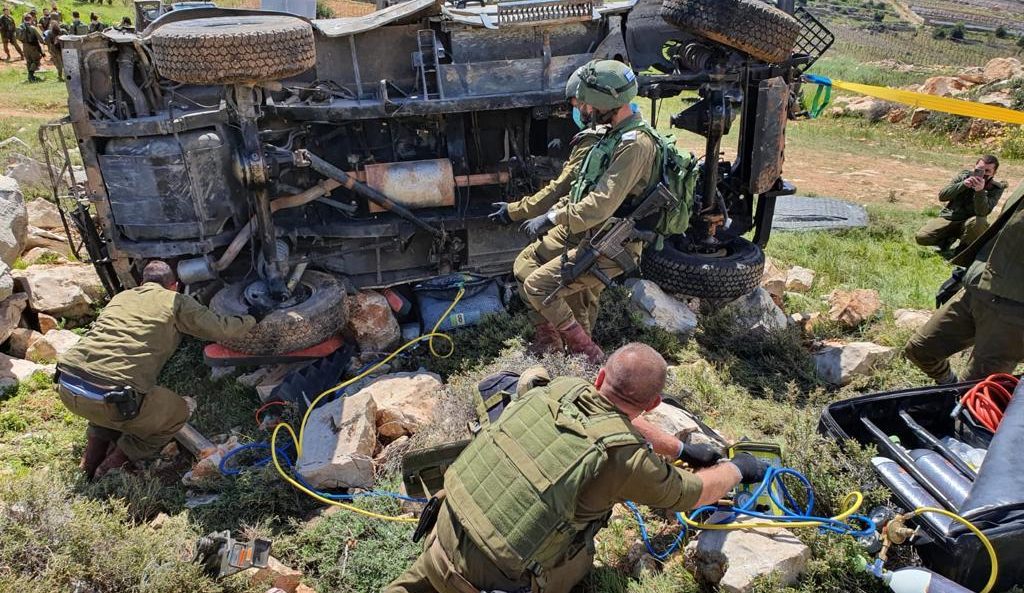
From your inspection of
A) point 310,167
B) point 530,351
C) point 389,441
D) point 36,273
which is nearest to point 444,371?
point 530,351

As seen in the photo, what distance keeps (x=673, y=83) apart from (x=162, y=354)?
4.06 m

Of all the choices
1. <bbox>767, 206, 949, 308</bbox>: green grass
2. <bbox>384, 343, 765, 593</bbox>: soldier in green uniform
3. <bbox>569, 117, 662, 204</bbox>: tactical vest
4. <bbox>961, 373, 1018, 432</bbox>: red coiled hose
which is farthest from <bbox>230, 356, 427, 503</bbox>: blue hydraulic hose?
<bbox>767, 206, 949, 308</bbox>: green grass

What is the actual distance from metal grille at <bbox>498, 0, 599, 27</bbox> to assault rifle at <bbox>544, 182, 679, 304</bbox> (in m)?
1.57

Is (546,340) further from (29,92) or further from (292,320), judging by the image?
(29,92)

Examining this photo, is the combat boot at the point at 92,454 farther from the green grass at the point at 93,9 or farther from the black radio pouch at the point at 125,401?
the green grass at the point at 93,9

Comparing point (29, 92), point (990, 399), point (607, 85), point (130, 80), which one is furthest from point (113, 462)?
point (29, 92)

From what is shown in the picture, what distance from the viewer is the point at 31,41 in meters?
17.2

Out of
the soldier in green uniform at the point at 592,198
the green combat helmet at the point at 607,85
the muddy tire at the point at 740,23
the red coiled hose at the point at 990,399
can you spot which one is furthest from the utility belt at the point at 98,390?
the red coiled hose at the point at 990,399

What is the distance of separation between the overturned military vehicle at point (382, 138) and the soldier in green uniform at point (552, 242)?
0.67 meters

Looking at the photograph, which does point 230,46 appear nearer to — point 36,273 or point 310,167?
point 310,167

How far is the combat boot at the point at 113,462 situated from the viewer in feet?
15.7

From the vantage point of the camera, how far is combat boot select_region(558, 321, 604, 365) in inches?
213

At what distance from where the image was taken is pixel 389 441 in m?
4.86

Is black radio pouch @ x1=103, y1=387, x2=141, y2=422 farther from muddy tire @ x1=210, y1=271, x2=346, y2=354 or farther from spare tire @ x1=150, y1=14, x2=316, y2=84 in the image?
spare tire @ x1=150, y1=14, x2=316, y2=84
